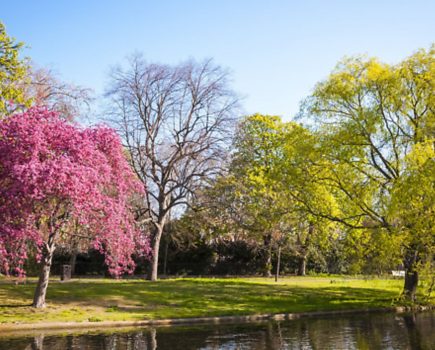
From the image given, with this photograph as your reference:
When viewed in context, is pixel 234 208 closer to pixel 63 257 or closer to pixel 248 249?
pixel 248 249

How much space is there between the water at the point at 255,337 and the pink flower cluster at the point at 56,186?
401cm

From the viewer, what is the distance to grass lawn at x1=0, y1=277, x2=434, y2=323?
20531 millimetres

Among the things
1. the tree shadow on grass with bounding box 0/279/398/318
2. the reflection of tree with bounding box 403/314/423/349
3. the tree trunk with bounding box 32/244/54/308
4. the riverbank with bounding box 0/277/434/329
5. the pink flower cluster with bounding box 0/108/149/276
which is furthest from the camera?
the tree shadow on grass with bounding box 0/279/398/318

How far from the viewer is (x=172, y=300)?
24.7m

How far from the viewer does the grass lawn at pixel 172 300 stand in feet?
67.4

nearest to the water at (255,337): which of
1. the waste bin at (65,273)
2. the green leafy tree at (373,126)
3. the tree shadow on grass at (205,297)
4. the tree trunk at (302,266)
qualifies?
the tree shadow on grass at (205,297)

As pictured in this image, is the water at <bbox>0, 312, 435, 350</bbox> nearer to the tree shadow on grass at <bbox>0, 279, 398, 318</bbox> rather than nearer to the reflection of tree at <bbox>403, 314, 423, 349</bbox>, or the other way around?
the reflection of tree at <bbox>403, 314, 423, 349</bbox>

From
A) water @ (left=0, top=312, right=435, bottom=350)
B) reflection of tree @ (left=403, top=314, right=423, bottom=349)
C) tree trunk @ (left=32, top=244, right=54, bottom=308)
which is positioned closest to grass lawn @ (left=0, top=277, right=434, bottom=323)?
tree trunk @ (left=32, top=244, right=54, bottom=308)

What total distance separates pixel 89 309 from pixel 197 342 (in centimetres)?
696

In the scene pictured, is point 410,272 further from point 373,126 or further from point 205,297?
point 205,297

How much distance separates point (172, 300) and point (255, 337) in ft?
26.9

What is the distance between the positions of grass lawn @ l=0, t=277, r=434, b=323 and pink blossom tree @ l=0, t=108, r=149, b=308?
1671 mm

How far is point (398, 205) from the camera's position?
2100cm

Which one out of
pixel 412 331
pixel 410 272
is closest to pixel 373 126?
pixel 410 272
